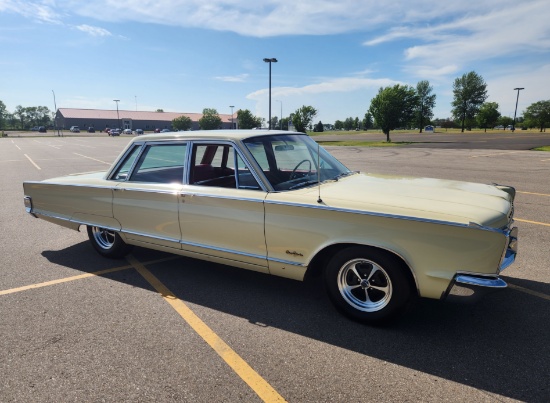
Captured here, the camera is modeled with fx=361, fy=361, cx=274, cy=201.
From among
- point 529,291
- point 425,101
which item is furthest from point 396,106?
point 425,101

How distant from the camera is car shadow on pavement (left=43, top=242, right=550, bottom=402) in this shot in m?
2.52

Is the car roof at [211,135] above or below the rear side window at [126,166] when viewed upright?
above

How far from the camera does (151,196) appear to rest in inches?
159

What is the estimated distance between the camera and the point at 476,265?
103 inches

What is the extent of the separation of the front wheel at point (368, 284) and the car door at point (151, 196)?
1.81m

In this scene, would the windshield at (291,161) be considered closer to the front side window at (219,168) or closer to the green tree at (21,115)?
the front side window at (219,168)

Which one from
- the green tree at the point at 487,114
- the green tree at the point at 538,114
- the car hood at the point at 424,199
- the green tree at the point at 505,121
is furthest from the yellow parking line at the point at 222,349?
the green tree at the point at 505,121

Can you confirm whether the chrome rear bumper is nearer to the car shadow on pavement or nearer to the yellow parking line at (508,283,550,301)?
the car shadow on pavement

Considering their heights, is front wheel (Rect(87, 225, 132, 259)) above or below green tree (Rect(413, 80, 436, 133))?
below

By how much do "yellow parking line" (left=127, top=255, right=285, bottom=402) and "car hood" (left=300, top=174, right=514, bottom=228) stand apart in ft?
4.65

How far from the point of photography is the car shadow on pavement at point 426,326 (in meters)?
2.52

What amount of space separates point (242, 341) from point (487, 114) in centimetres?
10977

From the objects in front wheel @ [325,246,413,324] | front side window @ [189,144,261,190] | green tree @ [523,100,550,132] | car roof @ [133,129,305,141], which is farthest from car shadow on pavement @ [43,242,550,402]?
green tree @ [523,100,550,132]

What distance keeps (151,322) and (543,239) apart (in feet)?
18.0
